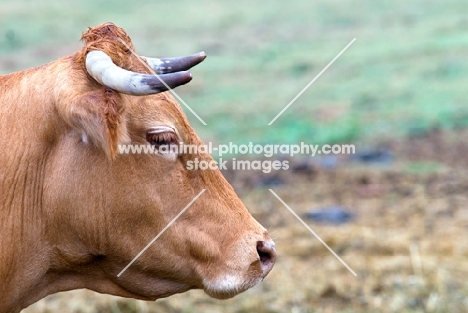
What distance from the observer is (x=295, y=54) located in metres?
21.8

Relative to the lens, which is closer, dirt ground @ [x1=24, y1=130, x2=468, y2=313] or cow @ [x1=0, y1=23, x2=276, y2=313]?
cow @ [x1=0, y1=23, x2=276, y2=313]

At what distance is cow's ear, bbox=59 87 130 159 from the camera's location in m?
4.24

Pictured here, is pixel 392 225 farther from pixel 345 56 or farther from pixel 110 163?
pixel 345 56

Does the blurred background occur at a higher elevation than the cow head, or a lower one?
lower

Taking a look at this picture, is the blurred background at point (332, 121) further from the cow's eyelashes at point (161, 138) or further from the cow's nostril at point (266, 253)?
the cow's eyelashes at point (161, 138)

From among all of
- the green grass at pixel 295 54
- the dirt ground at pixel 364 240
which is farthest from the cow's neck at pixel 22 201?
the green grass at pixel 295 54

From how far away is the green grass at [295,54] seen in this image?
49.4ft

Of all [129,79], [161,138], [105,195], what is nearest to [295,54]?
[161,138]

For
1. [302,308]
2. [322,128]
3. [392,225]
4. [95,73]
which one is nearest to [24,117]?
[95,73]

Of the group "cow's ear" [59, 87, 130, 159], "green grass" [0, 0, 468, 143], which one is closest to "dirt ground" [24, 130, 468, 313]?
"green grass" [0, 0, 468, 143]

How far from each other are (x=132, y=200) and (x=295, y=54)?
57.7ft

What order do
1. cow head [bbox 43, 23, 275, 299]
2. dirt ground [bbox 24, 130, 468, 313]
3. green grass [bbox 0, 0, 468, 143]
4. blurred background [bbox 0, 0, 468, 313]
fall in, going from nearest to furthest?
1. cow head [bbox 43, 23, 275, 299]
2. dirt ground [bbox 24, 130, 468, 313]
3. blurred background [bbox 0, 0, 468, 313]
4. green grass [bbox 0, 0, 468, 143]

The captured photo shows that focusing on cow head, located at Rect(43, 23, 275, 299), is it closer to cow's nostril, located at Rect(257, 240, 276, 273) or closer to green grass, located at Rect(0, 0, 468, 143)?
cow's nostril, located at Rect(257, 240, 276, 273)

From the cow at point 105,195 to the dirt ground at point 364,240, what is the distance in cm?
263
